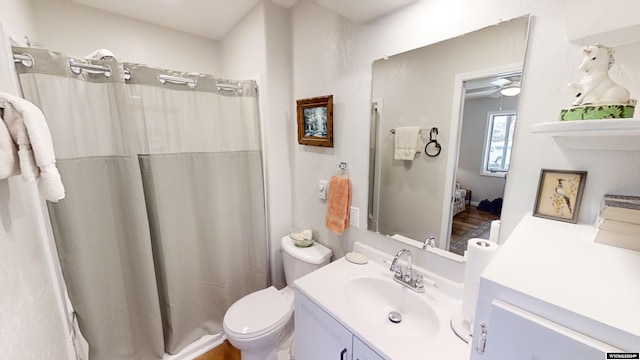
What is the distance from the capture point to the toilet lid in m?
1.35

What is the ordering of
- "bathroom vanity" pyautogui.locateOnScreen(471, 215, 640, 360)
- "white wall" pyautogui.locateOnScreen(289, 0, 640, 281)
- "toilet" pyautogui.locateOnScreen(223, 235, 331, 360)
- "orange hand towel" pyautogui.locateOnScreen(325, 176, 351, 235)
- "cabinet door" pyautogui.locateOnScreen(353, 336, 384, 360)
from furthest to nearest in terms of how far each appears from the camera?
"orange hand towel" pyautogui.locateOnScreen(325, 176, 351, 235), "toilet" pyautogui.locateOnScreen(223, 235, 331, 360), "cabinet door" pyautogui.locateOnScreen(353, 336, 384, 360), "white wall" pyautogui.locateOnScreen(289, 0, 640, 281), "bathroom vanity" pyautogui.locateOnScreen(471, 215, 640, 360)

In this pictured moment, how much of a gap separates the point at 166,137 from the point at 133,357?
1.40 meters

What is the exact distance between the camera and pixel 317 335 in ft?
3.67

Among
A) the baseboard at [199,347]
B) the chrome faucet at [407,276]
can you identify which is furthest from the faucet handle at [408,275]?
the baseboard at [199,347]

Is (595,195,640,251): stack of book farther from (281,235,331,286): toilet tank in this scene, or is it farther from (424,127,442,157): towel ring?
(281,235,331,286): toilet tank

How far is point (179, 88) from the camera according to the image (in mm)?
1514

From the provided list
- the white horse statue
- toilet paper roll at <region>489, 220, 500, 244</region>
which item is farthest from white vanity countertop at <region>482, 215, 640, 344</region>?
the white horse statue

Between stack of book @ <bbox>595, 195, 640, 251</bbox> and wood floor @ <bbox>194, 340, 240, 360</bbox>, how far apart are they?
6.71 ft

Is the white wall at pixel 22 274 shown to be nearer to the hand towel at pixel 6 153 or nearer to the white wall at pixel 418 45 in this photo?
the hand towel at pixel 6 153

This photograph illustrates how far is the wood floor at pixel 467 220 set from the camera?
0.99 m

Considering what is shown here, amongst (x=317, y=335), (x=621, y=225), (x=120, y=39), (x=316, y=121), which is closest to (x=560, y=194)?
(x=621, y=225)

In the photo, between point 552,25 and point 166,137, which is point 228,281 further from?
point 552,25

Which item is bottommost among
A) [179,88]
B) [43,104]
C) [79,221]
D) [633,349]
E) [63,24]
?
[79,221]

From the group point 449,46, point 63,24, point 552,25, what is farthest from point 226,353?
point 63,24
